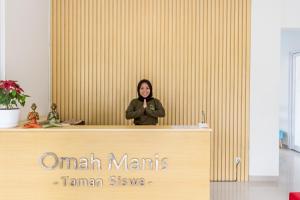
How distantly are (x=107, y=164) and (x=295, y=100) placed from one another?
25.1 ft

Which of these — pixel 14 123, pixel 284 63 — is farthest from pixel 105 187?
pixel 284 63

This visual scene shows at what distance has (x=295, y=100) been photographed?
377 inches

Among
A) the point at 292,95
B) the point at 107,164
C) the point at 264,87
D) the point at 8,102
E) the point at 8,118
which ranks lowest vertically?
the point at 107,164

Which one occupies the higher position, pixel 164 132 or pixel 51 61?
pixel 51 61

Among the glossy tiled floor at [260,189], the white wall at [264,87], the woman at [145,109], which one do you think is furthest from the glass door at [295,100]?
the woman at [145,109]

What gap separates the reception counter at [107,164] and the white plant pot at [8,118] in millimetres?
215

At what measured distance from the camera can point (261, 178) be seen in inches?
236

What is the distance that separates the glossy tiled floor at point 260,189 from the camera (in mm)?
5051

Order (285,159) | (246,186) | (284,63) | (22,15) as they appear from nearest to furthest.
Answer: (22,15)
(246,186)
(285,159)
(284,63)

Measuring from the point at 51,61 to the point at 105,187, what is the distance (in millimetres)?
3080

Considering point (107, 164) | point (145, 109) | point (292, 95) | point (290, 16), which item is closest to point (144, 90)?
point (145, 109)

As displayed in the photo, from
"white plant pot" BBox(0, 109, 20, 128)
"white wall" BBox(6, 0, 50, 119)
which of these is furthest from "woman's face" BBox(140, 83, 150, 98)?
Result: "white plant pot" BBox(0, 109, 20, 128)

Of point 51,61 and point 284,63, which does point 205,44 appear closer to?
point 51,61

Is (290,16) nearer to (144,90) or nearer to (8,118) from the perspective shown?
(144,90)
